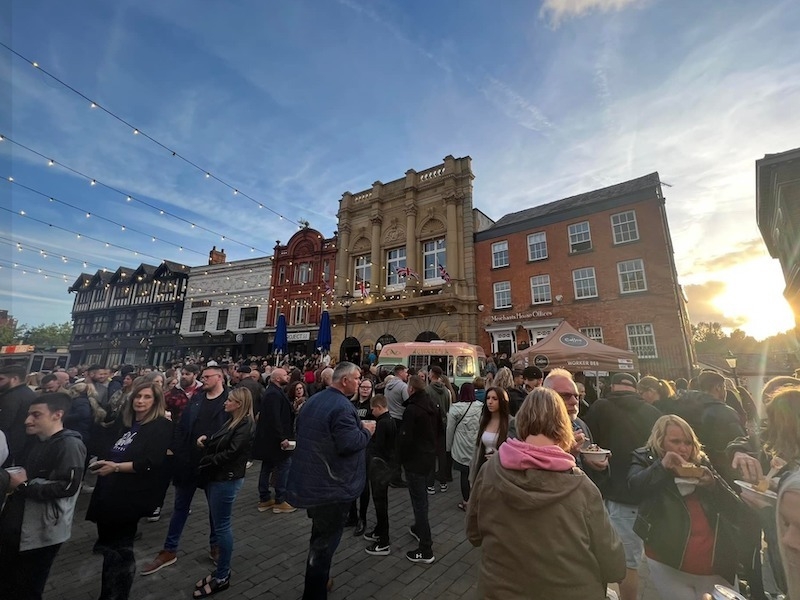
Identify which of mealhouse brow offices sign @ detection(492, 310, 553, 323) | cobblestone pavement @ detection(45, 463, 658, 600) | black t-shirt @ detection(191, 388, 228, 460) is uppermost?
mealhouse brow offices sign @ detection(492, 310, 553, 323)

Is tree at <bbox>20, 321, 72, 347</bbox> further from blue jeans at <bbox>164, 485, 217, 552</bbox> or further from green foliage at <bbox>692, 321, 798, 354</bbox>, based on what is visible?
green foliage at <bbox>692, 321, 798, 354</bbox>

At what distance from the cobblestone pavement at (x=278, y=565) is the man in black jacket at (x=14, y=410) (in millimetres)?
1435

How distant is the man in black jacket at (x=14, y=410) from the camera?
4406mm

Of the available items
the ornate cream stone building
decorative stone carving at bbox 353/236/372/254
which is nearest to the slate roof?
the ornate cream stone building

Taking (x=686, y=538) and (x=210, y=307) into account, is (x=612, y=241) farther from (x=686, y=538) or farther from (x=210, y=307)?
(x=210, y=307)

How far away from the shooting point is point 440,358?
14.6 metres

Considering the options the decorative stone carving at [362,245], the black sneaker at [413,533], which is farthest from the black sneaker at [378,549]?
the decorative stone carving at [362,245]

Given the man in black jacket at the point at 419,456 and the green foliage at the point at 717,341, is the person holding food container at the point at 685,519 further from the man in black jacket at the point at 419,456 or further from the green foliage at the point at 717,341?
the green foliage at the point at 717,341

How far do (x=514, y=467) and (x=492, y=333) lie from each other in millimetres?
18238

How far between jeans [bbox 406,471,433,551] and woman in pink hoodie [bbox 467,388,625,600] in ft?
8.26

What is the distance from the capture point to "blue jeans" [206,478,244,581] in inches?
136

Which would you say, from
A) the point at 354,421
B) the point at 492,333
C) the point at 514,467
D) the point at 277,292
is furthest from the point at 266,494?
the point at 277,292

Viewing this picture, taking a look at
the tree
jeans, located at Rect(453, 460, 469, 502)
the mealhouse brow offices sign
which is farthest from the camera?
the tree

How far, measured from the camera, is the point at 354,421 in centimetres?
324
